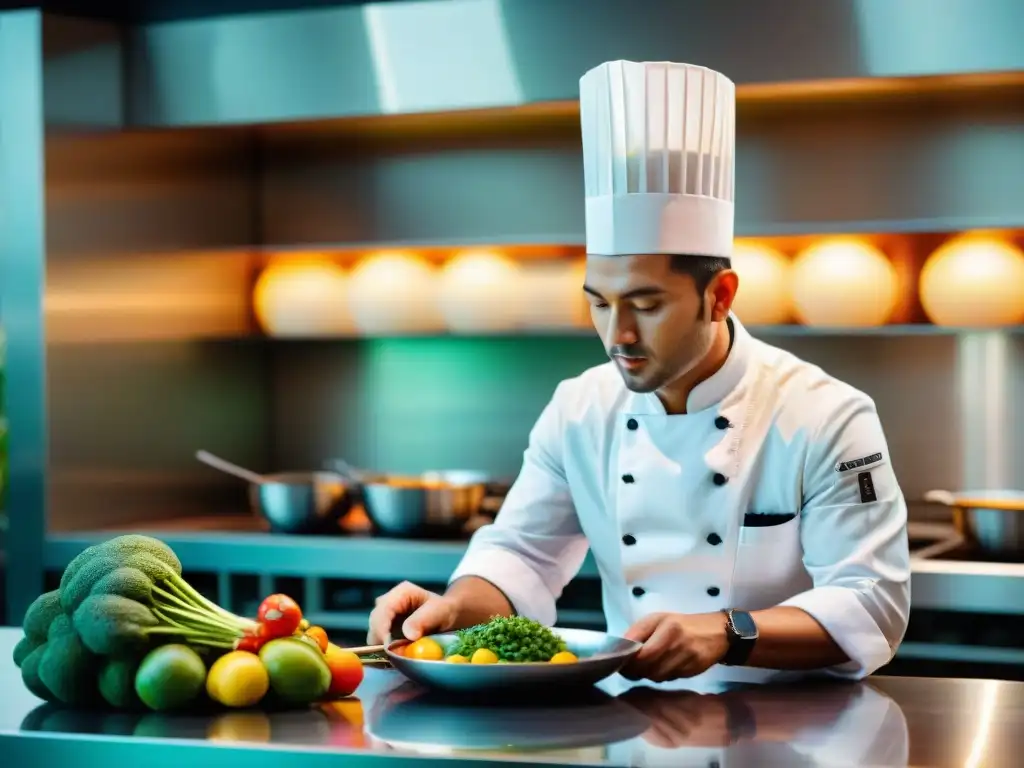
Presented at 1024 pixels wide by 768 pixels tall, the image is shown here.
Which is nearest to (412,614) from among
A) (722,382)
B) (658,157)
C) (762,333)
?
(722,382)

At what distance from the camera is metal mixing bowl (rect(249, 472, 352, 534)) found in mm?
3904

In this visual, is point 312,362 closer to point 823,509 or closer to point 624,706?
point 823,509

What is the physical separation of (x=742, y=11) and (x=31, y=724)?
2.59m

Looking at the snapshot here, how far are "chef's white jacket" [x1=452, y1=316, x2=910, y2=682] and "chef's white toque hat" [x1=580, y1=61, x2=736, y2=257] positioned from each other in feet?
1.03

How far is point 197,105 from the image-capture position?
414cm

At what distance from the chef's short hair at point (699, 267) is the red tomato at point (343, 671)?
816mm

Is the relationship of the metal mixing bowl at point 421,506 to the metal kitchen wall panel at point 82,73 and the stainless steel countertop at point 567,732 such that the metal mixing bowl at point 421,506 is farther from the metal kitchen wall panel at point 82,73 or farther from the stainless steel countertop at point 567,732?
the stainless steel countertop at point 567,732

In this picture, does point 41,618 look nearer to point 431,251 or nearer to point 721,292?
point 721,292

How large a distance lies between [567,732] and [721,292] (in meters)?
0.88

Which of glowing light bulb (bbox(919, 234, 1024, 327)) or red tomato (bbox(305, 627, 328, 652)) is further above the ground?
glowing light bulb (bbox(919, 234, 1024, 327))

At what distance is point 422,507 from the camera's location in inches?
149

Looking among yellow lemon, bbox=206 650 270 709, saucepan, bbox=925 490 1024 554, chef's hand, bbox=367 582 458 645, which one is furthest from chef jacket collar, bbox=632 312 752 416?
saucepan, bbox=925 490 1024 554

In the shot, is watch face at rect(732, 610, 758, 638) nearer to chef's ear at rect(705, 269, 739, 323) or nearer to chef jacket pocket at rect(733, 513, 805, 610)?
chef jacket pocket at rect(733, 513, 805, 610)

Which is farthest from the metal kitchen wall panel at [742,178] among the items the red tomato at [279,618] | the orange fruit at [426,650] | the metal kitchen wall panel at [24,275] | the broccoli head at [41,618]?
the broccoli head at [41,618]
